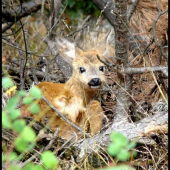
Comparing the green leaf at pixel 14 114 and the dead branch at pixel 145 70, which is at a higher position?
the green leaf at pixel 14 114

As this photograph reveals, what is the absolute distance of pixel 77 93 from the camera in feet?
18.2

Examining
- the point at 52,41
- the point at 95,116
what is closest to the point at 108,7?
the point at 52,41

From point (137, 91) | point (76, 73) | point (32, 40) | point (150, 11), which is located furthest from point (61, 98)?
point (32, 40)

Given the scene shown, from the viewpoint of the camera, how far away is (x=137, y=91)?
18.7 ft

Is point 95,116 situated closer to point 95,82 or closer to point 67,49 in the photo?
point 95,82

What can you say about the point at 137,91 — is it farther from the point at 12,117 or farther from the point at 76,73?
the point at 12,117

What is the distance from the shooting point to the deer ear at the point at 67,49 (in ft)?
19.4

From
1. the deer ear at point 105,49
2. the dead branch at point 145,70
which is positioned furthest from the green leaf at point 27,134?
the deer ear at point 105,49

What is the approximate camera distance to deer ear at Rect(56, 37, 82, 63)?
5898mm

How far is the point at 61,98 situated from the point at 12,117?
2799 millimetres

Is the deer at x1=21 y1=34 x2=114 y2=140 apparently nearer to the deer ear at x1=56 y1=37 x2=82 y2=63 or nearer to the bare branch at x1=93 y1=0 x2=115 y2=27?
the deer ear at x1=56 y1=37 x2=82 y2=63

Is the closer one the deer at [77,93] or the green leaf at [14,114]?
the green leaf at [14,114]

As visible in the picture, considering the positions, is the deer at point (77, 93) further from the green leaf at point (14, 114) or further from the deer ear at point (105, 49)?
the green leaf at point (14, 114)

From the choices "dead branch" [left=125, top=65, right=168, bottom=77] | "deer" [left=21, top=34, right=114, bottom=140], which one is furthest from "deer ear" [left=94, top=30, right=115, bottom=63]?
"dead branch" [left=125, top=65, right=168, bottom=77]
